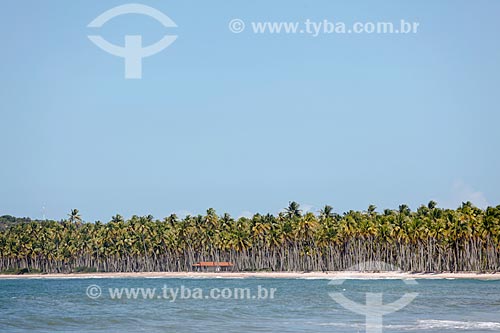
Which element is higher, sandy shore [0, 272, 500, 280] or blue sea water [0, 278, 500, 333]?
sandy shore [0, 272, 500, 280]

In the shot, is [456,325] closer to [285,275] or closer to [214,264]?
[285,275]

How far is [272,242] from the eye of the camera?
497 feet

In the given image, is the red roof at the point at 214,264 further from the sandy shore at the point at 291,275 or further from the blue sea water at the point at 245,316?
the blue sea water at the point at 245,316

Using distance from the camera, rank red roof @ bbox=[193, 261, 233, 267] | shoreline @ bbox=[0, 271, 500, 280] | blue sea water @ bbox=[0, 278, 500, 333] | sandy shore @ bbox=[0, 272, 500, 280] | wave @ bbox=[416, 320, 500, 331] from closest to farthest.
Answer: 1. wave @ bbox=[416, 320, 500, 331]
2. blue sea water @ bbox=[0, 278, 500, 333]
3. sandy shore @ bbox=[0, 272, 500, 280]
4. shoreline @ bbox=[0, 271, 500, 280]
5. red roof @ bbox=[193, 261, 233, 267]

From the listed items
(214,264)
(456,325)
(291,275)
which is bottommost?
(456,325)

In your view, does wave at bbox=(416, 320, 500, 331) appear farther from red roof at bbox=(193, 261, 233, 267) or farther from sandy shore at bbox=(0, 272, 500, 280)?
red roof at bbox=(193, 261, 233, 267)

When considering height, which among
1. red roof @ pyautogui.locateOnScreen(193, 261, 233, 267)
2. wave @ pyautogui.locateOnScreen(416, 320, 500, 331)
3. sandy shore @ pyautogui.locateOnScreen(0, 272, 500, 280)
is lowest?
wave @ pyautogui.locateOnScreen(416, 320, 500, 331)

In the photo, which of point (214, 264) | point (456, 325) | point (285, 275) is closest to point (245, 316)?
point (456, 325)

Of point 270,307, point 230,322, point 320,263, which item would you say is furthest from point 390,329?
point 320,263

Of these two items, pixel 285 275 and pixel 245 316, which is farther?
pixel 285 275

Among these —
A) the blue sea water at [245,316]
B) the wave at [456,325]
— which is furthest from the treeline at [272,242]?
the wave at [456,325]

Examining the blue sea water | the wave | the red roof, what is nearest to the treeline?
the red roof

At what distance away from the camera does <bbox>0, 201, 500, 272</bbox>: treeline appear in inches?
5064

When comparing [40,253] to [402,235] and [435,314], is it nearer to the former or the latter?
[402,235]
